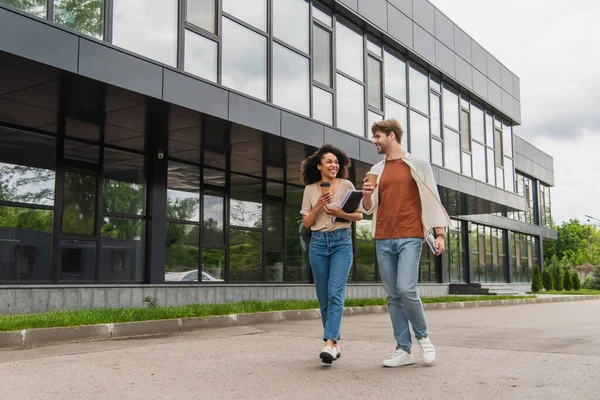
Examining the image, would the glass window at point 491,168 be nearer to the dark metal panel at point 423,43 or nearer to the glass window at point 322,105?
the dark metal panel at point 423,43

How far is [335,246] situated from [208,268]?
10.5 meters

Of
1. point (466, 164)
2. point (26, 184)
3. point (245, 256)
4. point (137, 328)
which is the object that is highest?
point (466, 164)

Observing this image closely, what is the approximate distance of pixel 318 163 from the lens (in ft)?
19.6

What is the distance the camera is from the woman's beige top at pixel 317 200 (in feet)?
18.4

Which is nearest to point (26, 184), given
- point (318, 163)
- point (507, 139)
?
point (318, 163)

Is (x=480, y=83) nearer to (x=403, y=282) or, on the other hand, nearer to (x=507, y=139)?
(x=507, y=139)

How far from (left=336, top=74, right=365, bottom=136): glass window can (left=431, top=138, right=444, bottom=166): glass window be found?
4501 mm

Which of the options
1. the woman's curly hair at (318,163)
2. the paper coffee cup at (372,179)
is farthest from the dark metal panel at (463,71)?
the paper coffee cup at (372,179)

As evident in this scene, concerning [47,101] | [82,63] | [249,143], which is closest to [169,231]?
[249,143]

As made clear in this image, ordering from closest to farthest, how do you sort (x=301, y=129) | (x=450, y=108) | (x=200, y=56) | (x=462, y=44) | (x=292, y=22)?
(x=200, y=56) < (x=301, y=129) < (x=292, y=22) < (x=450, y=108) < (x=462, y=44)

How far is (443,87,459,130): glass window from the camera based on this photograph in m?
23.0

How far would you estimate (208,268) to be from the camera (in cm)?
1569

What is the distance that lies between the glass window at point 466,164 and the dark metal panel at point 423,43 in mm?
4060

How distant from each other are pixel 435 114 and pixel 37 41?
15.4m
